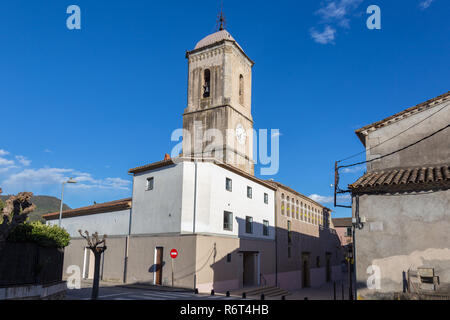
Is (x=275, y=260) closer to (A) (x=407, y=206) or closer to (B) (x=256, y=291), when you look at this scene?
(B) (x=256, y=291)

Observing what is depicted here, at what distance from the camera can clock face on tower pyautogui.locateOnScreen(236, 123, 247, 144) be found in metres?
38.6

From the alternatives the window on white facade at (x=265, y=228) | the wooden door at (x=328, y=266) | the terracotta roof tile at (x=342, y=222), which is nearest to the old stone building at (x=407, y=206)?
the window on white facade at (x=265, y=228)

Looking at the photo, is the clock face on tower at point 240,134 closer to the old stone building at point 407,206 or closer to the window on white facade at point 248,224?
the window on white facade at point 248,224

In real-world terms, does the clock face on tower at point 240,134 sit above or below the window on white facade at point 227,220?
above

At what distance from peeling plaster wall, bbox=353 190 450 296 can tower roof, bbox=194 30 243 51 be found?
101ft

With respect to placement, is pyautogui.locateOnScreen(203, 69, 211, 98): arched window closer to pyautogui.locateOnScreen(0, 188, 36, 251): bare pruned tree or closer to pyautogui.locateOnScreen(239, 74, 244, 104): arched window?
pyautogui.locateOnScreen(239, 74, 244, 104): arched window

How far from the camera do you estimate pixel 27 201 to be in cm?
1378

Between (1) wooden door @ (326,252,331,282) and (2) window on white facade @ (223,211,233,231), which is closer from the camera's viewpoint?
(2) window on white facade @ (223,211,233,231)

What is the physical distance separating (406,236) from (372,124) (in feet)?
17.5

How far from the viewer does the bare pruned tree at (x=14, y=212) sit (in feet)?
39.1

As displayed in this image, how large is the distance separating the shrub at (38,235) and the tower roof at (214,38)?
30.3 meters

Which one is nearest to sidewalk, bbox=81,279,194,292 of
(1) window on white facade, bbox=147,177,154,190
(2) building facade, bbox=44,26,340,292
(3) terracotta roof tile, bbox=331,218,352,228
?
(2) building facade, bbox=44,26,340,292
